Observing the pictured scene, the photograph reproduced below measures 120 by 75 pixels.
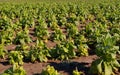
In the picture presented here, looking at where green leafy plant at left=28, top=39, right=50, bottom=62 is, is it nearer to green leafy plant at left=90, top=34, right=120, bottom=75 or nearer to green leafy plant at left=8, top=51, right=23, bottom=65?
green leafy plant at left=8, top=51, right=23, bottom=65

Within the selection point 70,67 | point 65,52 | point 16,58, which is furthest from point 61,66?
point 16,58

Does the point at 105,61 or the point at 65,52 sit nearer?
the point at 105,61

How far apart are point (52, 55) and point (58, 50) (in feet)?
1.33

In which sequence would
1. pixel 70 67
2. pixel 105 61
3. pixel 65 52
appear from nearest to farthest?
pixel 105 61, pixel 70 67, pixel 65 52

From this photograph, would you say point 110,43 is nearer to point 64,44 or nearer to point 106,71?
point 106,71

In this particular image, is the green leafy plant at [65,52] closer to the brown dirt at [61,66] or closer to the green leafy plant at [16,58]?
the brown dirt at [61,66]

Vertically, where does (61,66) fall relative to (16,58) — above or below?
below

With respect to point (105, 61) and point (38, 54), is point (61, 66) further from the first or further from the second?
point (105, 61)

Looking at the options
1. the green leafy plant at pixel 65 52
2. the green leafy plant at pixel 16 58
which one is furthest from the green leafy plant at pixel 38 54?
the green leafy plant at pixel 16 58

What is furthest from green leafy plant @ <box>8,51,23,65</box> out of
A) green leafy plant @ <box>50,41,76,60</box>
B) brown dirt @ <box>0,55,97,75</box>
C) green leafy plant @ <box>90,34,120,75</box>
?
green leafy plant @ <box>90,34,120,75</box>

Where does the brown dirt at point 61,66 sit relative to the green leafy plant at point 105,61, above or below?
below

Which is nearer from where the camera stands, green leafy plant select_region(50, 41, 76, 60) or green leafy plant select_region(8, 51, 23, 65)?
green leafy plant select_region(8, 51, 23, 65)

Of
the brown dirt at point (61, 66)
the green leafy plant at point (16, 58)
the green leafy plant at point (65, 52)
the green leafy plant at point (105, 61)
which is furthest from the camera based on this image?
the green leafy plant at point (65, 52)

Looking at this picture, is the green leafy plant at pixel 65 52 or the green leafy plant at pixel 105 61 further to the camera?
the green leafy plant at pixel 65 52
